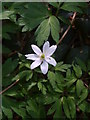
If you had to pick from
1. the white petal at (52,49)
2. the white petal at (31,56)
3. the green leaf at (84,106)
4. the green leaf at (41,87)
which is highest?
the white petal at (52,49)

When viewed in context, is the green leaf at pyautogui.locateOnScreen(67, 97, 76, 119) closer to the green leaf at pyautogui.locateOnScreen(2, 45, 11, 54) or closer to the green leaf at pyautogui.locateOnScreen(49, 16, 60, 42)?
the green leaf at pyautogui.locateOnScreen(49, 16, 60, 42)

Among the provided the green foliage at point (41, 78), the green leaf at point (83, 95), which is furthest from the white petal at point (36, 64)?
the green leaf at point (83, 95)

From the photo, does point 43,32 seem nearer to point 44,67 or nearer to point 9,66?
point 44,67

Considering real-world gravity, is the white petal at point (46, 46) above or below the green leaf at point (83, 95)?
above

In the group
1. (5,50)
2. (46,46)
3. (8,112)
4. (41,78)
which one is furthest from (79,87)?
(5,50)

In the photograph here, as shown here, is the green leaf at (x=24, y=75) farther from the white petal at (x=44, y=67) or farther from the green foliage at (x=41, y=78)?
the white petal at (x=44, y=67)

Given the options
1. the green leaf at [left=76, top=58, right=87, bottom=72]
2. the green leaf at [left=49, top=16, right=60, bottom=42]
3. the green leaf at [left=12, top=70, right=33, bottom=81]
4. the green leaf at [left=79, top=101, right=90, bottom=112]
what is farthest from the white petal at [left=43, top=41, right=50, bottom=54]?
the green leaf at [left=79, top=101, right=90, bottom=112]

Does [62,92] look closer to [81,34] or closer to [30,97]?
[30,97]

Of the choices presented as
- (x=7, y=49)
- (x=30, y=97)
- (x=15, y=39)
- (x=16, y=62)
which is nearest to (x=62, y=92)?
(x=30, y=97)
